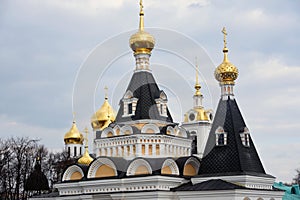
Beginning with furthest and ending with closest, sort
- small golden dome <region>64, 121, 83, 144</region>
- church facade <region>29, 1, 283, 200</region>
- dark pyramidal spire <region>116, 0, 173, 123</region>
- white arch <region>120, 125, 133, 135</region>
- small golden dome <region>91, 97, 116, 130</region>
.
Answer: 1. small golden dome <region>64, 121, 83, 144</region>
2. small golden dome <region>91, 97, 116, 130</region>
3. dark pyramidal spire <region>116, 0, 173, 123</region>
4. white arch <region>120, 125, 133, 135</region>
5. church facade <region>29, 1, 283, 200</region>

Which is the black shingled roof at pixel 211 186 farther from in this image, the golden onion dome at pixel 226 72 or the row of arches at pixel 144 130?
the golden onion dome at pixel 226 72

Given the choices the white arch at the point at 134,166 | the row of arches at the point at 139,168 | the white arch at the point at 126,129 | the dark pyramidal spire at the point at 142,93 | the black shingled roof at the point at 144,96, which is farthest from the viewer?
the dark pyramidal spire at the point at 142,93

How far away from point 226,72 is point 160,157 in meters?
4.38

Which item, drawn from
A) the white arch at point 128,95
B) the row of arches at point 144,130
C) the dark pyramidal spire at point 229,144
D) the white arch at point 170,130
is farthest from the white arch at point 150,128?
the dark pyramidal spire at point 229,144

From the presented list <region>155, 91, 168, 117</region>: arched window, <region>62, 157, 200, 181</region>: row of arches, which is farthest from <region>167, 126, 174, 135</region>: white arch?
<region>62, 157, 200, 181</region>: row of arches

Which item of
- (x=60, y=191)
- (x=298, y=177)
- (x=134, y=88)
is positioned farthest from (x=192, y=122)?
(x=298, y=177)

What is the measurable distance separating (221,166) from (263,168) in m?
1.92

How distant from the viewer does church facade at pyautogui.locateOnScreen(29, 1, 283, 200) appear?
62.0 ft

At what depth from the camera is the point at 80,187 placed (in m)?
21.2

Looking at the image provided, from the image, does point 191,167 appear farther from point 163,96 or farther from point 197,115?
point 197,115

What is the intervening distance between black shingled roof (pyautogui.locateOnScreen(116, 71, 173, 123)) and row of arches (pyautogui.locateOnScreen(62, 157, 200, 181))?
219cm

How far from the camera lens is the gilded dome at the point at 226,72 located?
20.9m

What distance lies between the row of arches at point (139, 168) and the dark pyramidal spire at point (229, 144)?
878 millimetres

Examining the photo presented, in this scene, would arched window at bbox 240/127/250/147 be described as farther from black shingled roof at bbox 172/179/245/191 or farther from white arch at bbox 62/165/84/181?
white arch at bbox 62/165/84/181
